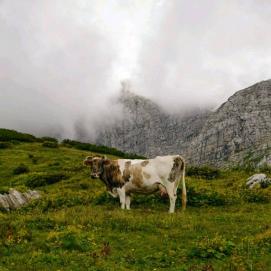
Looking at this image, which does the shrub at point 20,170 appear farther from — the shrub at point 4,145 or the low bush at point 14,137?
the low bush at point 14,137

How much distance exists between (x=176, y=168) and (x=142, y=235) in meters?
7.07

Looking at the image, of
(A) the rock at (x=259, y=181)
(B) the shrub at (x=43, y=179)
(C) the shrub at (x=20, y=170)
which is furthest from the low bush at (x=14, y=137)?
(A) the rock at (x=259, y=181)

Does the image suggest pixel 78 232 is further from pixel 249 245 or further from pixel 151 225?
pixel 249 245

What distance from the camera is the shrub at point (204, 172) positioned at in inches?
1664

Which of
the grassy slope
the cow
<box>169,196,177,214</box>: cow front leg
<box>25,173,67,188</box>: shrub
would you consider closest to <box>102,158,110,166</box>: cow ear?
the cow

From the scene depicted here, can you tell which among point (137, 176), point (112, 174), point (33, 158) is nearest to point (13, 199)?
point (112, 174)

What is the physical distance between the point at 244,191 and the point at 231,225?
9633 mm

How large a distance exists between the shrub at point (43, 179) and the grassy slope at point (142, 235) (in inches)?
596

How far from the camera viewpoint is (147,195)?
2638 centimetres

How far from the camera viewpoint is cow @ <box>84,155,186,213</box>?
23.9 m

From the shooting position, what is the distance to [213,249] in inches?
577

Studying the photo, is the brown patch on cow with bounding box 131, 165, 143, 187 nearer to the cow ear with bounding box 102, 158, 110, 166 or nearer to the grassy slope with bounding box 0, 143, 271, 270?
the grassy slope with bounding box 0, 143, 271, 270

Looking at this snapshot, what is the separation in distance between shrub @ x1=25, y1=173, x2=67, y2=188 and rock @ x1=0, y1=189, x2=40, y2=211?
12398 millimetres

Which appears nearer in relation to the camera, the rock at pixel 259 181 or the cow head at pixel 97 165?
the cow head at pixel 97 165
